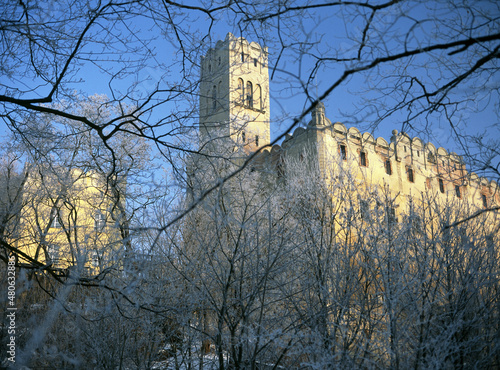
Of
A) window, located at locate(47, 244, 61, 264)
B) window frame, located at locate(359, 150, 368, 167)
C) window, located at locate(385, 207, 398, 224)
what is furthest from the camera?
window frame, located at locate(359, 150, 368, 167)

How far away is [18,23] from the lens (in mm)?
3383

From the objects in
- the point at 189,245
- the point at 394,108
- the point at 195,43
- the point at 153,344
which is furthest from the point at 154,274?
the point at 394,108

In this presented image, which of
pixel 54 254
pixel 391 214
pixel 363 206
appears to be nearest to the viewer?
pixel 54 254

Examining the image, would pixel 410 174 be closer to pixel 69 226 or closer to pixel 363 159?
pixel 363 159

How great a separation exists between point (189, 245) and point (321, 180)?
4.50m

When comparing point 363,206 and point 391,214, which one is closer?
point 391,214

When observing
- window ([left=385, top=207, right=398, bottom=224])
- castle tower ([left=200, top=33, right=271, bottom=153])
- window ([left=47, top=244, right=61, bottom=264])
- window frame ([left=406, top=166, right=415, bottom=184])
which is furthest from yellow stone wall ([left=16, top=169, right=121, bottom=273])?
window frame ([left=406, top=166, right=415, bottom=184])

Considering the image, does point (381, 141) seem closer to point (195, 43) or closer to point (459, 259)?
point (459, 259)

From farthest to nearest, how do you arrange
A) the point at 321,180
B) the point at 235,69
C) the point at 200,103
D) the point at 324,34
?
the point at 321,180 < the point at 200,103 < the point at 235,69 < the point at 324,34

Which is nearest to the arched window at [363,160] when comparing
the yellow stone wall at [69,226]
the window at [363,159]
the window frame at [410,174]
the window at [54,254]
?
the window at [363,159]

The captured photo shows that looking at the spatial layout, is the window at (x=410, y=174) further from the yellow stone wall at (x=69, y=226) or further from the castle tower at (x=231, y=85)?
the castle tower at (x=231, y=85)

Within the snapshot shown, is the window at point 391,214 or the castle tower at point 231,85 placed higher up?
the window at point 391,214

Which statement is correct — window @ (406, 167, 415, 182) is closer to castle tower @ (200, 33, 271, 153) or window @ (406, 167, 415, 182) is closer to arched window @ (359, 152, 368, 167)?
arched window @ (359, 152, 368, 167)

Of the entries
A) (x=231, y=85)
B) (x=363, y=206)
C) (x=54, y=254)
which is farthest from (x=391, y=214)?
(x=54, y=254)
